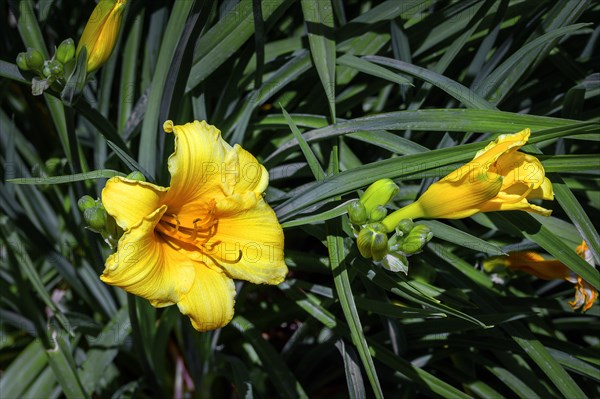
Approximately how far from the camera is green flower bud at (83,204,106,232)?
0.92 meters

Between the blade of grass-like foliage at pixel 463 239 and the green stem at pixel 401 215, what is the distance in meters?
0.09

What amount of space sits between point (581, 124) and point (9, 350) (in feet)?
4.65

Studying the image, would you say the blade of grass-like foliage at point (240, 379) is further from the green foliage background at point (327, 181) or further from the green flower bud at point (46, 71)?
the green flower bud at point (46, 71)

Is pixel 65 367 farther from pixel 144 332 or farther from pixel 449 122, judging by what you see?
pixel 449 122

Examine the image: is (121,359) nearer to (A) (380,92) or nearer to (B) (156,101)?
(B) (156,101)

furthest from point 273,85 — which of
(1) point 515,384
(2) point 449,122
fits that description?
(1) point 515,384

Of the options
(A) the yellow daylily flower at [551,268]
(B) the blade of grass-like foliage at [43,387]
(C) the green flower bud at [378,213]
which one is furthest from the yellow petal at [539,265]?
(B) the blade of grass-like foliage at [43,387]

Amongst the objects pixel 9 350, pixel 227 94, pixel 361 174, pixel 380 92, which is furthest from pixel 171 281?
pixel 9 350

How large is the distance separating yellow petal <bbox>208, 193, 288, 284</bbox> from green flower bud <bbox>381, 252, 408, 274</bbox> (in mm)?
153

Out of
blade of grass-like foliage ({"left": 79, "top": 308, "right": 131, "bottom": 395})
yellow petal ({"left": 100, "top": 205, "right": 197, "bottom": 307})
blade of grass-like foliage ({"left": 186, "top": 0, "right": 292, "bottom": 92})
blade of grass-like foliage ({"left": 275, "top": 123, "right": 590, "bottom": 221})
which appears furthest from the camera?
blade of grass-like foliage ({"left": 79, "top": 308, "right": 131, "bottom": 395})

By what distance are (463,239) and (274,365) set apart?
500mm

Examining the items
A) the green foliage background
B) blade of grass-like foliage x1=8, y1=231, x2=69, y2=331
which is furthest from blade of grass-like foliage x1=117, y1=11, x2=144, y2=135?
blade of grass-like foliage x1=8, y1=231, x2=69, y2=331

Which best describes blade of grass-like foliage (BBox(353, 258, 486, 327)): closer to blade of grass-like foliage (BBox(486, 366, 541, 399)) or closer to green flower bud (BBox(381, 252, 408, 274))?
green flower bud (BBox(381, 252, 408, 274))

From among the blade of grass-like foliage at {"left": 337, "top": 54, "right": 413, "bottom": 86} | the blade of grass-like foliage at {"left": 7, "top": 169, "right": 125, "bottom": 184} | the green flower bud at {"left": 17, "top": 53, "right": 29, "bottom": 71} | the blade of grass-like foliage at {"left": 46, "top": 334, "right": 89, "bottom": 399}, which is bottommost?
the blade of grass-like foliage at {"left": 46, "top": 334, "right": 89, "bottom": 399}
